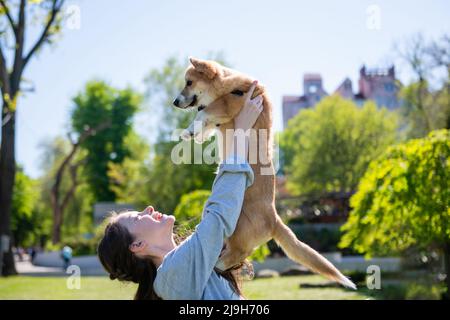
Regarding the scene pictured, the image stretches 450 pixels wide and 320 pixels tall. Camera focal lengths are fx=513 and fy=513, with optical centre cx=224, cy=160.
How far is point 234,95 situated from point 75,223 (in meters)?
52.6

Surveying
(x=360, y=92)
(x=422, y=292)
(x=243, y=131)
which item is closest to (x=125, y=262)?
(x=243, y=131)

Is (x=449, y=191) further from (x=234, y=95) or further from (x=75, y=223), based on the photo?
(x=75, y=223)

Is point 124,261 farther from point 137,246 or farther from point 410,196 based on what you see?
point 410,196

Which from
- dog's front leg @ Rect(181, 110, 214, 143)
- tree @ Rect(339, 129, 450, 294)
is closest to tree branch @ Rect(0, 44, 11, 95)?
tree @ Rect(339, 129, 450, 294)

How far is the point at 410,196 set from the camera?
10359mm

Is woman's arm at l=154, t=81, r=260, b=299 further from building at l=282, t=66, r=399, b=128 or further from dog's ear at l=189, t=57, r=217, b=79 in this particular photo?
building at l=282, t=66, r=399, b=128

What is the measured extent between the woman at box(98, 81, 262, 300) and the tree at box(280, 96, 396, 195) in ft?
107

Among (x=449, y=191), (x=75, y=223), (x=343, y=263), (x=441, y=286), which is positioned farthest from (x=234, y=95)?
(x=75, y=223)

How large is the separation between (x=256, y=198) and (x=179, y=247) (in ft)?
3.57

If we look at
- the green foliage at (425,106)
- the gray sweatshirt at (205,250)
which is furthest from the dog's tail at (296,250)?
the green foliage at (425,106)

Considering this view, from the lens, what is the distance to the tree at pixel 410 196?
10320 mm

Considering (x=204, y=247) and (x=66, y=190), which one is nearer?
(x=204, y=247)

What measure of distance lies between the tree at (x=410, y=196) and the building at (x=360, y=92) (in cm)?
2544
